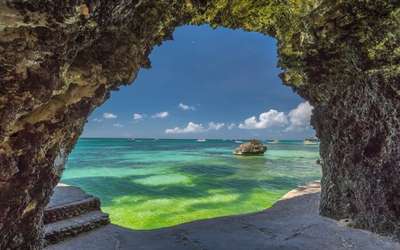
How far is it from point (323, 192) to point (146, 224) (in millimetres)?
8002

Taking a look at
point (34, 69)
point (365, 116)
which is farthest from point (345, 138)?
point (34, 69)

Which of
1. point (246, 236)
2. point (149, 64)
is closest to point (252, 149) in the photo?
point (246, 236)

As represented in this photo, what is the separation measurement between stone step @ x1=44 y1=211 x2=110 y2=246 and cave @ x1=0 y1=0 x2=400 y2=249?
126 inches

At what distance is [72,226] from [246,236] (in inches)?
239

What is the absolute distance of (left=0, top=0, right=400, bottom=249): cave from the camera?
14.0 ft

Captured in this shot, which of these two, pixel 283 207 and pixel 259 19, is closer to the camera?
pixel 259 19

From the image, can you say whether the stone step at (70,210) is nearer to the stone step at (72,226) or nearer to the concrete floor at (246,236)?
the stone step at (72,226)

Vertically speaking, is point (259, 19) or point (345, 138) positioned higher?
point (259, 19)

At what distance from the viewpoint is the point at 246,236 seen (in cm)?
1006

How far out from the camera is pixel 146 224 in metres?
14.1

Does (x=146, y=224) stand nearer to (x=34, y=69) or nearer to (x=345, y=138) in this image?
(x=345, y=138)

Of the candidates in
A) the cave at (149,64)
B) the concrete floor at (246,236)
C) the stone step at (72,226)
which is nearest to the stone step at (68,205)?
the stone step at (72,226)

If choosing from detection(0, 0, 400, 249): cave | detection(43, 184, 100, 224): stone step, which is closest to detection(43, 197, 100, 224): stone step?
detection(43, 184, 100, 224): stone step

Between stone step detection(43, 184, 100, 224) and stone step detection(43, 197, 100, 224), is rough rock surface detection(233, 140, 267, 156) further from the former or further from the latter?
stone step detection(43, 197, 100, 224)
